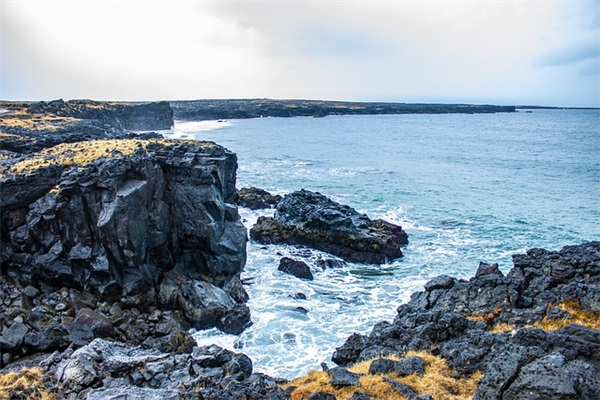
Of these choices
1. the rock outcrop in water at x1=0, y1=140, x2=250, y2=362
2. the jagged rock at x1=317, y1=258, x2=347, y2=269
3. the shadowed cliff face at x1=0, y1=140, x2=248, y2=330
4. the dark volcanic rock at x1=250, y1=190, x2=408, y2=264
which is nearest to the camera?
the rock outcrop in water at x1=0, y1=140, x2=250, y2=362

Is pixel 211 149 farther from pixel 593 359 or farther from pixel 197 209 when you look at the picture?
pixel 593 359

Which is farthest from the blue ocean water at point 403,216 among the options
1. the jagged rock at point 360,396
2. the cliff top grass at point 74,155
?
the cliff top grass at point 74,155

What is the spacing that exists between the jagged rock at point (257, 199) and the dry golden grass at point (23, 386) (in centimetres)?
3769

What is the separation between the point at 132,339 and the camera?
889 inches

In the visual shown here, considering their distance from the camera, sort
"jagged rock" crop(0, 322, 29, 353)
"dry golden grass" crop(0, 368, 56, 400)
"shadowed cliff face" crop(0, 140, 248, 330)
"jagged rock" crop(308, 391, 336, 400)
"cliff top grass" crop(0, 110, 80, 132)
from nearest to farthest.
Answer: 1. "jagged rock" crop(308, 391, 336, 400)
2. "dry golden grass" crop(0, 368, 56, 400)
3. "jagged rock" crop(0, 322, 29, 353)
4. "shadowed cliff face" crop(0, 140, 248, 330)
5. "cliff top grass" crop(0, 110, 80, 132)

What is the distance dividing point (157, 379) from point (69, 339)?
7.34 m

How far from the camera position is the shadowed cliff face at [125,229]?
24.6 m

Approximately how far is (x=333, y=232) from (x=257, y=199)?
52.3ft

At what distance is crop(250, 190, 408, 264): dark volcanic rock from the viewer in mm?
38156

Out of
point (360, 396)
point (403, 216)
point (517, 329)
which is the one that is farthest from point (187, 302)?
point (403, 216)

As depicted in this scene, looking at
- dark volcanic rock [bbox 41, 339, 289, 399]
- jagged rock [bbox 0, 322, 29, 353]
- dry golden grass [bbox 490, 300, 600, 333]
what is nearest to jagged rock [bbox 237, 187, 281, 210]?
jagged rock [bbox 0, 322, 29, 353]

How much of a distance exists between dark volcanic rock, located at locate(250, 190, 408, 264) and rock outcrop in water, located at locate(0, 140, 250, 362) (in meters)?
12.1

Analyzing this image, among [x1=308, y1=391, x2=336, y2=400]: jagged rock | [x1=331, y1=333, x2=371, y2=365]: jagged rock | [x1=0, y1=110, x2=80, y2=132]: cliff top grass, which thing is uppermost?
[x1=0, y1=110, x2=80, y2=132]: cliff top grass

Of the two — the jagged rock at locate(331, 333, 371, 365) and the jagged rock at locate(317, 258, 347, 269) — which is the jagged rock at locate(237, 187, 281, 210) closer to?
the jagged rock at locate(317, 258, 347, 269)
